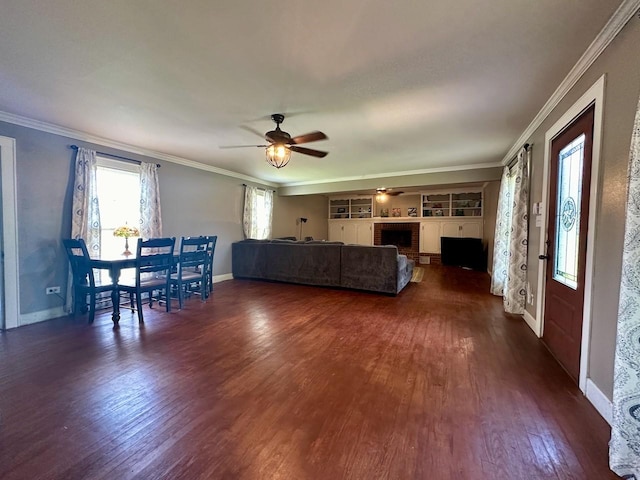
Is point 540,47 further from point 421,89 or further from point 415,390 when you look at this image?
point 415,390

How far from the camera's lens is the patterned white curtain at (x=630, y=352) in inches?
47.8

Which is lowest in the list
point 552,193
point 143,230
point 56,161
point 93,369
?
point 93,369

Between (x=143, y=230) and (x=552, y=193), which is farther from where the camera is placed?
(x=143, y=230)

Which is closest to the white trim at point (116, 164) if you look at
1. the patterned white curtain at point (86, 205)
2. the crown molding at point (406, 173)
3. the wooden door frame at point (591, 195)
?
the patterned white curtain at point (86, 205)

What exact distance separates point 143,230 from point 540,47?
5.30 m

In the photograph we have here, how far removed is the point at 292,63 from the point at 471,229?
811 cm

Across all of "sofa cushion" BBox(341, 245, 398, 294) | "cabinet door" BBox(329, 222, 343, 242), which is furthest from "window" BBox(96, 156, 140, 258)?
"cabinet door" BBox(329, 222, 343, 242)

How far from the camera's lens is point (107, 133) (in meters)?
3.75

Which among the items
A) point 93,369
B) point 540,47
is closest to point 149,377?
point 93,369

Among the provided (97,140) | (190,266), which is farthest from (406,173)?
(97,140)

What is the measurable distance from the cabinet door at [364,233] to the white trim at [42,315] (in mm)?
8047

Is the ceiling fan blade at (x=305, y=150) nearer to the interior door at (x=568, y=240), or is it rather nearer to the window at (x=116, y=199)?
the interior door at (x=568, y=240)

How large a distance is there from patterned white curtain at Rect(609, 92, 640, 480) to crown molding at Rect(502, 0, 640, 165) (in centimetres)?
88

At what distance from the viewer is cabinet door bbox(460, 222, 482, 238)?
841 centimetres
